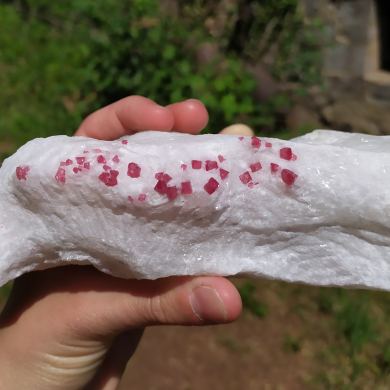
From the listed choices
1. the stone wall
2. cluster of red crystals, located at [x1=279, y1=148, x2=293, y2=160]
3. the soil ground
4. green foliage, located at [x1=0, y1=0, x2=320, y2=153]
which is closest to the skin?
cluster of red crystals, located at [x1=279, y1=148, x2=293, y2=160]

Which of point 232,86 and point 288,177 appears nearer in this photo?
point 288,177

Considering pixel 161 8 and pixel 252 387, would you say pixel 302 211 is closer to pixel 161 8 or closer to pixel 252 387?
pixel 252 387

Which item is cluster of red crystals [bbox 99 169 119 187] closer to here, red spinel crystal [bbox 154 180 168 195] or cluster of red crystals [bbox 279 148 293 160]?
red spinel crystal [bbox 154 180 168 195]

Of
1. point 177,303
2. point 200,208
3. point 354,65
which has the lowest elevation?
point 354,65

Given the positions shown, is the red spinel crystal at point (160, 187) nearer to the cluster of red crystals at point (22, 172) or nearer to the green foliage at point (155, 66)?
the cluster of red crystals at point (22, 172)

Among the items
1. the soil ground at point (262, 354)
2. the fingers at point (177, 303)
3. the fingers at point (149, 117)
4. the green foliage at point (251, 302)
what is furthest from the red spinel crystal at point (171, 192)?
the green foliage at point (251, 302)

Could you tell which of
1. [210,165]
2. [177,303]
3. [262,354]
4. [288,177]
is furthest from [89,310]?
[262,354]

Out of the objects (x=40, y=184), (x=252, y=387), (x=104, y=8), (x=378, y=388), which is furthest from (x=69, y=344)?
(x=104, y=8)

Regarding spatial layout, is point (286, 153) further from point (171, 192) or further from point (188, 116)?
point (188, 116)
